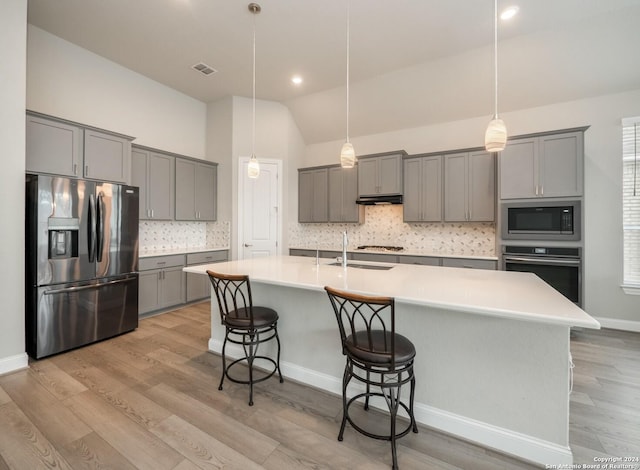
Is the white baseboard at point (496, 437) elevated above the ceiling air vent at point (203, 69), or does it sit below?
below

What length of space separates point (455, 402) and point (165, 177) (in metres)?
4.62

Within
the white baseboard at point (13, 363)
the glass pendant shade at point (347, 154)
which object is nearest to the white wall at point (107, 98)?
the white baseboard at point (13, 363)

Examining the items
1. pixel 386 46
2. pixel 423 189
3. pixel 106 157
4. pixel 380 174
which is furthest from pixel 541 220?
pixel 106 157

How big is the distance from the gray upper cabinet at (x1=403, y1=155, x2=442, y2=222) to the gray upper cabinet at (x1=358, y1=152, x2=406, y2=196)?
146 millimetres

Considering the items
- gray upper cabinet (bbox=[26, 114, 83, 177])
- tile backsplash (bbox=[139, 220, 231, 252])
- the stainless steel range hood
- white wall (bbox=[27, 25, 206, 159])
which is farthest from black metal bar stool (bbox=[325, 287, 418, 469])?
white wall (bbox=[27, 25, 206, 159])

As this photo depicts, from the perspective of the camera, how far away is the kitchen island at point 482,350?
1.53m

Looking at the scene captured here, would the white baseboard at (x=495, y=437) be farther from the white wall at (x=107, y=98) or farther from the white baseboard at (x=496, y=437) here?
the white wall at (x=107, y=98)

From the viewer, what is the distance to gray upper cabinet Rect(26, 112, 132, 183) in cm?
293

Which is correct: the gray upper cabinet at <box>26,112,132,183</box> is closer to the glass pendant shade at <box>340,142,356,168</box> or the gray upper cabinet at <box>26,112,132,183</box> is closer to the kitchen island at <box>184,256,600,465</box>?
the kitchen island at <box>184,256,600,465</box>

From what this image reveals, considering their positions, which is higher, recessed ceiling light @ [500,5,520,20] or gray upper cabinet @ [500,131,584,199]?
recessed ceiling light @ [500,5,520,20]

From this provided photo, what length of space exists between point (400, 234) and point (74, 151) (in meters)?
4.64

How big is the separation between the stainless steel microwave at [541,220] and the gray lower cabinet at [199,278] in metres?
4.36

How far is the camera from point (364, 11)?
9.83 ft

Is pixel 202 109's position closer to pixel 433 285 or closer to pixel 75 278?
pixel 75 278
